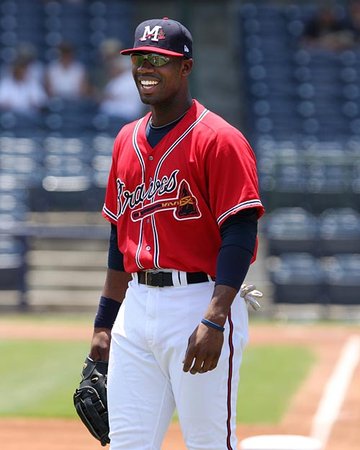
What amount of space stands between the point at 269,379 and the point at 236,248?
5.46 meters

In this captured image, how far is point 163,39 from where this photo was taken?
3959 millimetres

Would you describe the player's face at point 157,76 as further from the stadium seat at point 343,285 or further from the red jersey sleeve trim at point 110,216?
the stadium seat at point 343,285

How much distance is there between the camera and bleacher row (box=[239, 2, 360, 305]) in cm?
1305

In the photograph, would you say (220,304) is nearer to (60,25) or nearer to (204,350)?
(204,350)

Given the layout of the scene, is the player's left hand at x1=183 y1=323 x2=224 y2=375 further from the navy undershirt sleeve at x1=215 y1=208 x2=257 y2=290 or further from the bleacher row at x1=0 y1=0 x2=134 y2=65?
the bleacher row at x1=0 y1=0 x2=134 y2=65

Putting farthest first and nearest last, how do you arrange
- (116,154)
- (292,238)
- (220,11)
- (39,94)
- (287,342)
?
(220,11) → (39,94) → (292,238) → (287,342) → (116,154)

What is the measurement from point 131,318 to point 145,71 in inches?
33.9

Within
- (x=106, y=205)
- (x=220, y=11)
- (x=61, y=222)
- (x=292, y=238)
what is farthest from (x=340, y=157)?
(x=106, y=205)

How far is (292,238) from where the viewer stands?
43.5 feet

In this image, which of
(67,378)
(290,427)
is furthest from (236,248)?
(67,378)

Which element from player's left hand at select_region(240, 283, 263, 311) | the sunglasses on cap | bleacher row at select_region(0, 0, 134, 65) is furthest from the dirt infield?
bleacher row at select_region(0, 0, 134, 65)

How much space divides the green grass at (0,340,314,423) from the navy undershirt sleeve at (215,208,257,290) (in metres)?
→ 3.88

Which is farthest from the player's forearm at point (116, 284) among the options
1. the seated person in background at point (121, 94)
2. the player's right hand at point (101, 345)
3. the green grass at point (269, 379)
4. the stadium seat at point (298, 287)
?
the seated person in background at point (121, 94)

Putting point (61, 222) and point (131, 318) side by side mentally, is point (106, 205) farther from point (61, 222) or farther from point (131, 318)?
point (61, 222)
